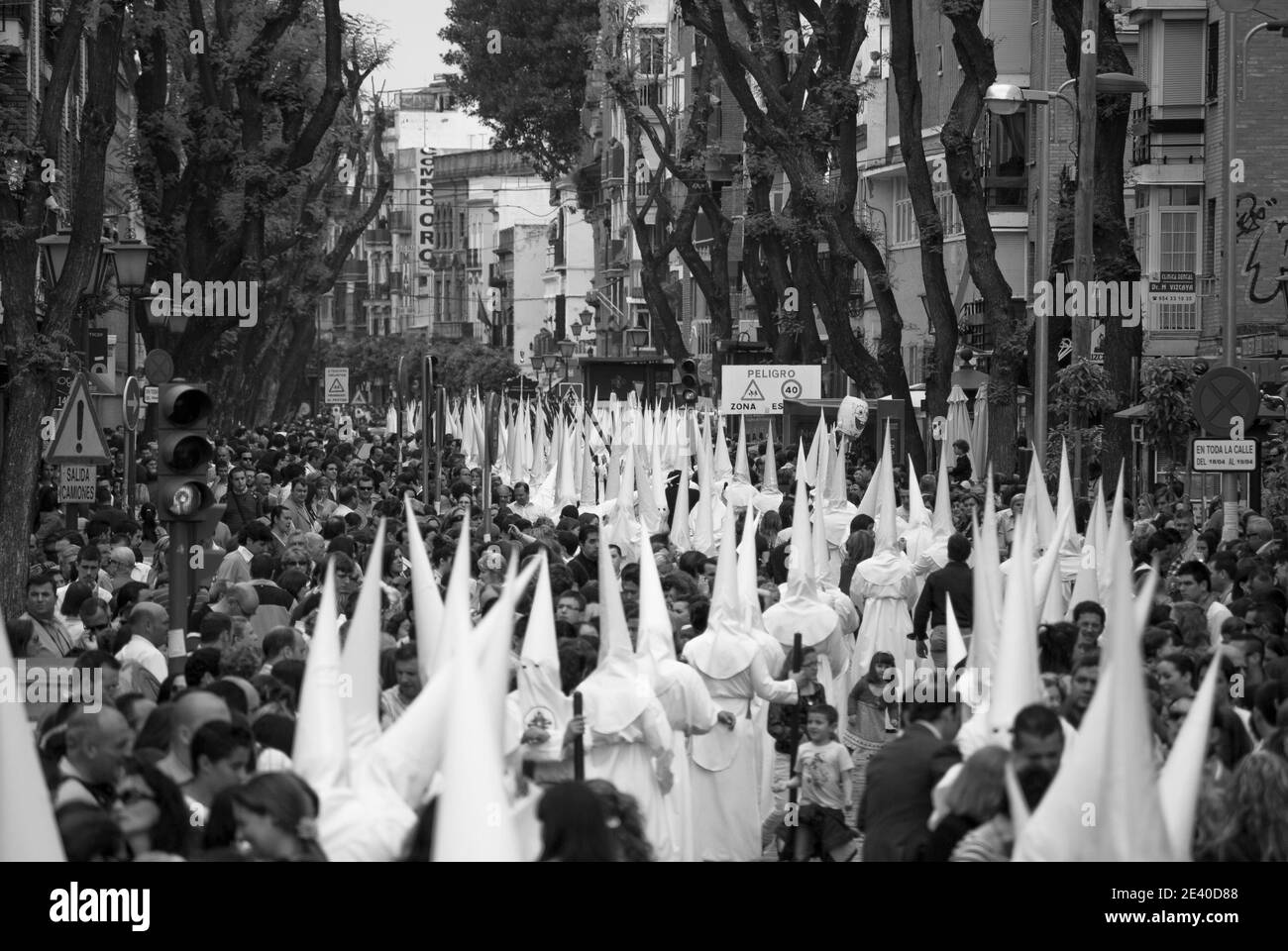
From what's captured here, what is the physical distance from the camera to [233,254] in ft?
113

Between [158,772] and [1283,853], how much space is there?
3.58 metres

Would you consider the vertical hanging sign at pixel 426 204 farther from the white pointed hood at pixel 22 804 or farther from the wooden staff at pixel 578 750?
the white pointed hood at pixel 22 804

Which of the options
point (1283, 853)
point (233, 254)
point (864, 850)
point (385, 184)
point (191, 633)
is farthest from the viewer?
point (385, 184)

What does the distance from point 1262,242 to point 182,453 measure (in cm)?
2666

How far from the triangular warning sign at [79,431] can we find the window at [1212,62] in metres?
25.1

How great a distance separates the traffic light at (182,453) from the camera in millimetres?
14352

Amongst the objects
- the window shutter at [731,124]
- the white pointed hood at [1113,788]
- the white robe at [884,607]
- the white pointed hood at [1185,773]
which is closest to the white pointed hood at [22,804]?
the white pointed hood at [1113,788]

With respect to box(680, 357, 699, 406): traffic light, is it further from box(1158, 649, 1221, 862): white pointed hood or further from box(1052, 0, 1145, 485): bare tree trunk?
box(1158, 649, 1221, 862): white pointed hood

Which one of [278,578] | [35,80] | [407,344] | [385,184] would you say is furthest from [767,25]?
[407,344]

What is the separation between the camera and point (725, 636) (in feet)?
43.8

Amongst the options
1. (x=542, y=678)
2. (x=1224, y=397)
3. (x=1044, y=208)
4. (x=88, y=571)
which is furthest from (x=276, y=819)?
(x=1044, y=208)

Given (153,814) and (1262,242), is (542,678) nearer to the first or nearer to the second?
(153,814)

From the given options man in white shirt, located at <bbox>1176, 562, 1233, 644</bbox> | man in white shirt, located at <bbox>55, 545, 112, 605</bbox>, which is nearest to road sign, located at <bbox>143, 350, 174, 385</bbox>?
man in white shirt, located at <bbox>55, 545, 112, 605</bbox>

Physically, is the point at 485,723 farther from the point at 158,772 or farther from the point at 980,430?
the point at 980,430
